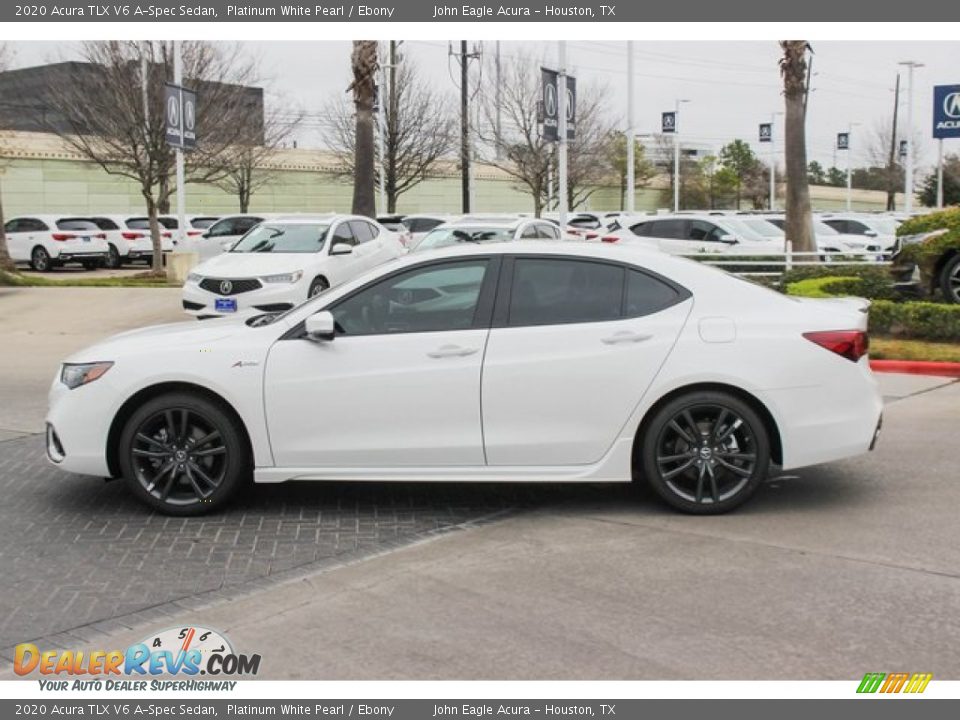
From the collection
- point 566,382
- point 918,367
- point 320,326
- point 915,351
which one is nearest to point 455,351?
point 566,382

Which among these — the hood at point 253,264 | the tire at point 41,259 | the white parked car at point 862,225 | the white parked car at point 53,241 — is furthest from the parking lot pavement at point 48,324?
the white parked car at point 862,225

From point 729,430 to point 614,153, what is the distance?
5486 centimetres

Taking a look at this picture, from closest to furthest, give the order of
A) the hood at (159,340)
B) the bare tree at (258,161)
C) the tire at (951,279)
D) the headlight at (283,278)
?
the hood at (159,340) → the tire at (951,279) → the headlight at (283,278) → the bare tree at (258,161)

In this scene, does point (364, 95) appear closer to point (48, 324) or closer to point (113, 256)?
point (48, 324)

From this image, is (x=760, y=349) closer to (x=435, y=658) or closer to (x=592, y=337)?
(x=592, y=337)

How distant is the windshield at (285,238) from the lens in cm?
1656

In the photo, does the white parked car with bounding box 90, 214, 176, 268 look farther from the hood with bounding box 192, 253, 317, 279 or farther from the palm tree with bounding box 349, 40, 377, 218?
the hood with bounding box 192, 253, 317, 279

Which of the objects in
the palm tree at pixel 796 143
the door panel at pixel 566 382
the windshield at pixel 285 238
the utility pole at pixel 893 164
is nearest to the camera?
the door panel at pixel 566 382

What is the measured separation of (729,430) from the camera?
6371mm

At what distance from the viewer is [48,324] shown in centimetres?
1808

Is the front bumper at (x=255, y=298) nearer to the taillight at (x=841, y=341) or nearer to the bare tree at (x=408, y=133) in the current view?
the taillight at (x=841, y=341)

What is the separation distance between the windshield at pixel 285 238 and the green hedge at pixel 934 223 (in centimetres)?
824

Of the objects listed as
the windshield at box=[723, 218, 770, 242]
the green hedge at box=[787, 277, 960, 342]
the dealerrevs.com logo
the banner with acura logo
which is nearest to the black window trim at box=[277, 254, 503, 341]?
the dealerrevs.com logo

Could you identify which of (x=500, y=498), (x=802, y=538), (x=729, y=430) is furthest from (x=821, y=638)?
(x=500, y=498)
